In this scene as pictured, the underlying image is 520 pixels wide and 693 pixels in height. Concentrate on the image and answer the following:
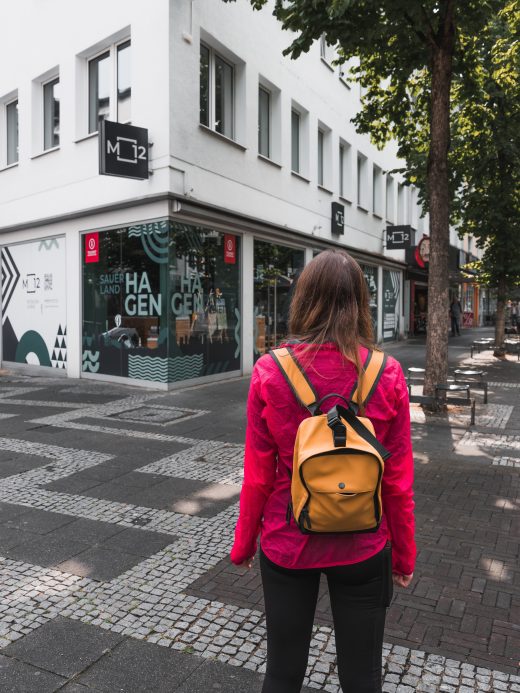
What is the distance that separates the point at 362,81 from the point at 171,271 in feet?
17.1

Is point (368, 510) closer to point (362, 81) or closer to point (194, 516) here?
point (194, 516)

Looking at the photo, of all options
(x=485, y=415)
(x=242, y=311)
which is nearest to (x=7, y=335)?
(x=242, y=311)

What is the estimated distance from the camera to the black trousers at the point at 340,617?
6.22 feet

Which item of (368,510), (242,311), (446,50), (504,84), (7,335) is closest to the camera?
(368,510)

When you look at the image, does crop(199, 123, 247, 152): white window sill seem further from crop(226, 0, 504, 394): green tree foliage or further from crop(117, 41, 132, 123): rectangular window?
crop(226, 0, 504, 394): green tree foliage

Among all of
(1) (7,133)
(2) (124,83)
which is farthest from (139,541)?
(1) (7,133)

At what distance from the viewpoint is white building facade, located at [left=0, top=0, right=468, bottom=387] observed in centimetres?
1181

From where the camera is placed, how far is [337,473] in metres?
1.71

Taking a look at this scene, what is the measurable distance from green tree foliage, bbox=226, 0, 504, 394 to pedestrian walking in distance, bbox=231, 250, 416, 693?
642cm

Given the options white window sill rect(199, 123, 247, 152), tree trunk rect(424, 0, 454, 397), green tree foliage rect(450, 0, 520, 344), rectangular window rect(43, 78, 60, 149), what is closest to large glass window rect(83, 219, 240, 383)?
white window sill rect(199, 123, 247, 152)

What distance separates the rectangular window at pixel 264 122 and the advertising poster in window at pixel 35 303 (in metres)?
5.43

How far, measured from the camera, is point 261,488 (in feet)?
6.53

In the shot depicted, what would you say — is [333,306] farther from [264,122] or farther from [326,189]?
[326,189]

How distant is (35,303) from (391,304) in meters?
15.6
